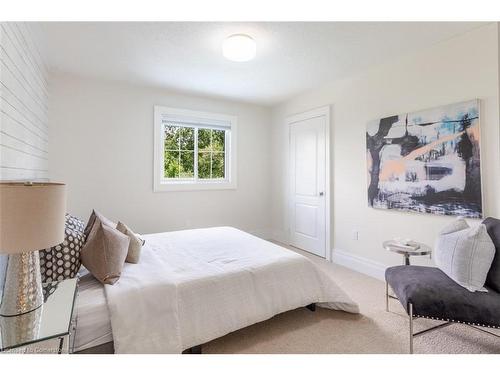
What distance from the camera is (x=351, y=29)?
84.9 inches

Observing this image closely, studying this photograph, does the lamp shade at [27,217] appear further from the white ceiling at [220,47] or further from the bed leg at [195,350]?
the white ceiling at [220,47]

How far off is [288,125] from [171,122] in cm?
182

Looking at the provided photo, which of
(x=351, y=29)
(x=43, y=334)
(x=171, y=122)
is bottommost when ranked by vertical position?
(x=43, y=334)

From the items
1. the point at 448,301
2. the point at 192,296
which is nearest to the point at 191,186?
the point at 192,296

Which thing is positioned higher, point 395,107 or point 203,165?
point 395,107

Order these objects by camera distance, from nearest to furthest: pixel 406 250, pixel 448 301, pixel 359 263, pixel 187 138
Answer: pixel 448 301
pixel 406 250
pixel 359 263
pixel 187 138

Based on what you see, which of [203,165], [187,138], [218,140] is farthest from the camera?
[218,140]

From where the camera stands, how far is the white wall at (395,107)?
6.98ft

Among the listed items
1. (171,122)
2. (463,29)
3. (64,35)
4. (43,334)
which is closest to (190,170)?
(171,122)

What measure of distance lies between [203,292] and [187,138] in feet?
9.26

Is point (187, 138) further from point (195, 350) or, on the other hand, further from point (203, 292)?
point (195, 350)

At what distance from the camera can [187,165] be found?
4.03 meters
